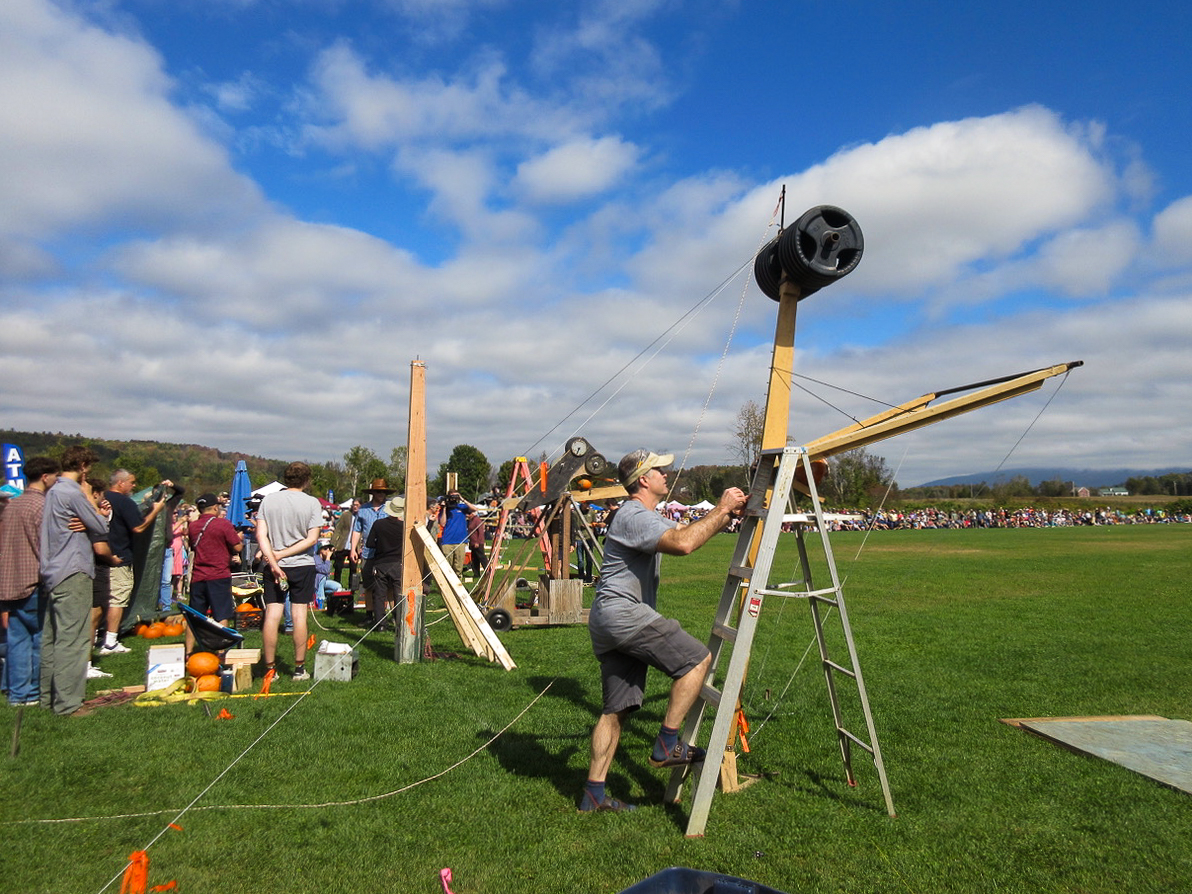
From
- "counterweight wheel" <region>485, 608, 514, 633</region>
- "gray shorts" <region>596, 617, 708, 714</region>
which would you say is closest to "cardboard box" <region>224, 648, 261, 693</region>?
"counterweight wheel" <region>485, 608, 514, 633</region>

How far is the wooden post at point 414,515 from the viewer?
8164mm

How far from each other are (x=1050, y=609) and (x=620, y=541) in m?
11.1

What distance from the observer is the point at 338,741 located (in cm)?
534

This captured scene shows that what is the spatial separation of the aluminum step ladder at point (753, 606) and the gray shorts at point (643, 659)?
0.21m

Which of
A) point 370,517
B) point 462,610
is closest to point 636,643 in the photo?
point 462,610

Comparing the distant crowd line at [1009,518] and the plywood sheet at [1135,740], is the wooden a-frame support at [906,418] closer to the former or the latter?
the plywood sheet at [1135,740]

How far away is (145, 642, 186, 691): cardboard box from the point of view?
6.68 metres

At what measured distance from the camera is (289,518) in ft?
22.7

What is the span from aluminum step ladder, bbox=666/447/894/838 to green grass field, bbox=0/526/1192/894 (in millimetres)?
211

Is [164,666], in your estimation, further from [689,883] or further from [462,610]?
[689,883]

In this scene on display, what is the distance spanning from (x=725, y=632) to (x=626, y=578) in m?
0.69

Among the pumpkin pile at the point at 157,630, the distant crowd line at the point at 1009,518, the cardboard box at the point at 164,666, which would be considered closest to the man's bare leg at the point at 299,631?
the cardboard box at the point at 164,666

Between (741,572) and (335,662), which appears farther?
(335,662)

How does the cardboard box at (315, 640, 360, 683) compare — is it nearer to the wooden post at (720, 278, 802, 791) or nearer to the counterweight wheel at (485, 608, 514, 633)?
the counterweight wheel at (485, 608, 514, 633)
